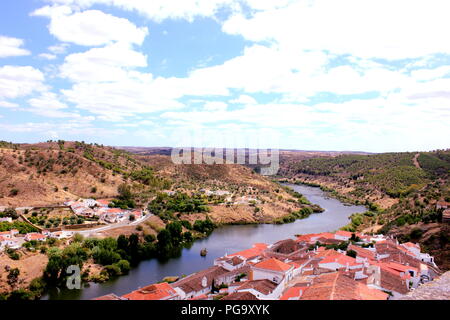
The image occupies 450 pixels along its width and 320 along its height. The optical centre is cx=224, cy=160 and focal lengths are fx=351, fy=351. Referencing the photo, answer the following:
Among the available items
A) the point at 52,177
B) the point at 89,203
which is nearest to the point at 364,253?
the point at 89,203

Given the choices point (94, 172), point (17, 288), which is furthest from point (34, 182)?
point (17, 288)

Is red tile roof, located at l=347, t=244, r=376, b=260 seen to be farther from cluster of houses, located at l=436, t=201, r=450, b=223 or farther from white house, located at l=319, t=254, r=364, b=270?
cluster of houses, located at l=436, t=201, r=450, b=223

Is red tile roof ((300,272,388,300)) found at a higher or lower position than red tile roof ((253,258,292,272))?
higher

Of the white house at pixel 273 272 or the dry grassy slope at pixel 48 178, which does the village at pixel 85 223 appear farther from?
the white house at pixel 273 272

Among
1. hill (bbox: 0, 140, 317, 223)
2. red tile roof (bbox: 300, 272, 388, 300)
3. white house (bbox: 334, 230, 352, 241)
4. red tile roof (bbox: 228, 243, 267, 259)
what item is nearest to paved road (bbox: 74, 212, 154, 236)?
hill (bbox: 0, 140, 317, 223)

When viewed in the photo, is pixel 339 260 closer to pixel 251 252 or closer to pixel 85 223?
pixel 251 252

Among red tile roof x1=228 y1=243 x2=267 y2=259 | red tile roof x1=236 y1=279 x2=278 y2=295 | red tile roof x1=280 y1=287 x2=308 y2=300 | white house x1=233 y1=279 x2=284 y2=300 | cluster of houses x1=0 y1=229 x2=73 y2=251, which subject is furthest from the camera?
red tile roof x1=228 y1=243 x2=267 y2=259

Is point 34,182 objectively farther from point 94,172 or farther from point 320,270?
point 320,270
